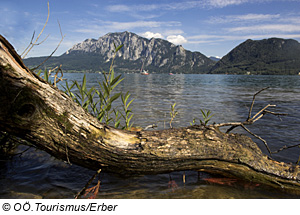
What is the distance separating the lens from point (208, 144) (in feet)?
9.72

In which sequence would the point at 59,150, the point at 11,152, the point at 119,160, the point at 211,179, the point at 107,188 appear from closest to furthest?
the point at 59,150 < the point at 119,160 < the point at 107,188 < the point at 211,179 < the point at 11,152

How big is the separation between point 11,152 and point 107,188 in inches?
114

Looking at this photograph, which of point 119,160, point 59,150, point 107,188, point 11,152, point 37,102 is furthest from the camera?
point 11,152

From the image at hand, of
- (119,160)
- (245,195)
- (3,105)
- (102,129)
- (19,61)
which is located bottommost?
(245,195)

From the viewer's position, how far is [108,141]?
8.73ft

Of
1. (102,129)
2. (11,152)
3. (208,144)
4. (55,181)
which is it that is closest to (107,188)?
(55,181)

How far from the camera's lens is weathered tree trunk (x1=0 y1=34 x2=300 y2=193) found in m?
2.19

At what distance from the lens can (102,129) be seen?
267cm

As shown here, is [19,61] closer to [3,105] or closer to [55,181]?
[3,105]

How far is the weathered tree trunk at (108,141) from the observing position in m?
2.19

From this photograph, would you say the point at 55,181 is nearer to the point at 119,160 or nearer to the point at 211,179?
the point at 119,160
